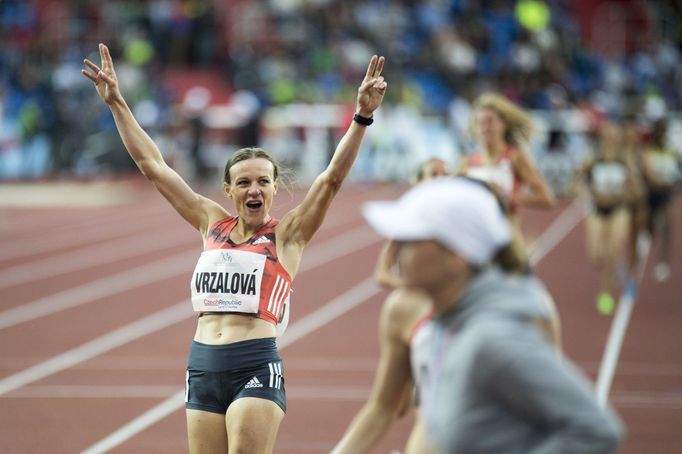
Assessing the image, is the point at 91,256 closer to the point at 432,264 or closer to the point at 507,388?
the point at 432,264

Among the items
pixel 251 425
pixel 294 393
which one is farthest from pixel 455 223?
pixel 294 393

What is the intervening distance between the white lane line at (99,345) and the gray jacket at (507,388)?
7904 millimetres

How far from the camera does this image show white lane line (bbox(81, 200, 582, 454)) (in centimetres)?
850

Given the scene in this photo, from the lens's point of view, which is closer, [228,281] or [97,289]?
[228,281]

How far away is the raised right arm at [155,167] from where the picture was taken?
555cm

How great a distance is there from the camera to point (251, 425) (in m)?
5.01

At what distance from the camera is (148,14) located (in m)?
34.4

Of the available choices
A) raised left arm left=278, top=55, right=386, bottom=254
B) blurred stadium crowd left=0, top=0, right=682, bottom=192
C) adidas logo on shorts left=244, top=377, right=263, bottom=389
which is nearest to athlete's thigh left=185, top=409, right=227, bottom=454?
adidas logo on shorts left=244, top=377, right=263, bottom=389

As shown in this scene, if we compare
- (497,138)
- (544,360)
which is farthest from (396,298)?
(497,138)

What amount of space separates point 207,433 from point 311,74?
28224 mm

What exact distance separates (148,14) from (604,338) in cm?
2439

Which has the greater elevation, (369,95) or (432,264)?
(369,95)

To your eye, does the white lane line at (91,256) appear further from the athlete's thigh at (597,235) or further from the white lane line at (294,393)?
the athlete's thigh at (597,235)

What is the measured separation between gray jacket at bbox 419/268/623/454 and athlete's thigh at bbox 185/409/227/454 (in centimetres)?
245
